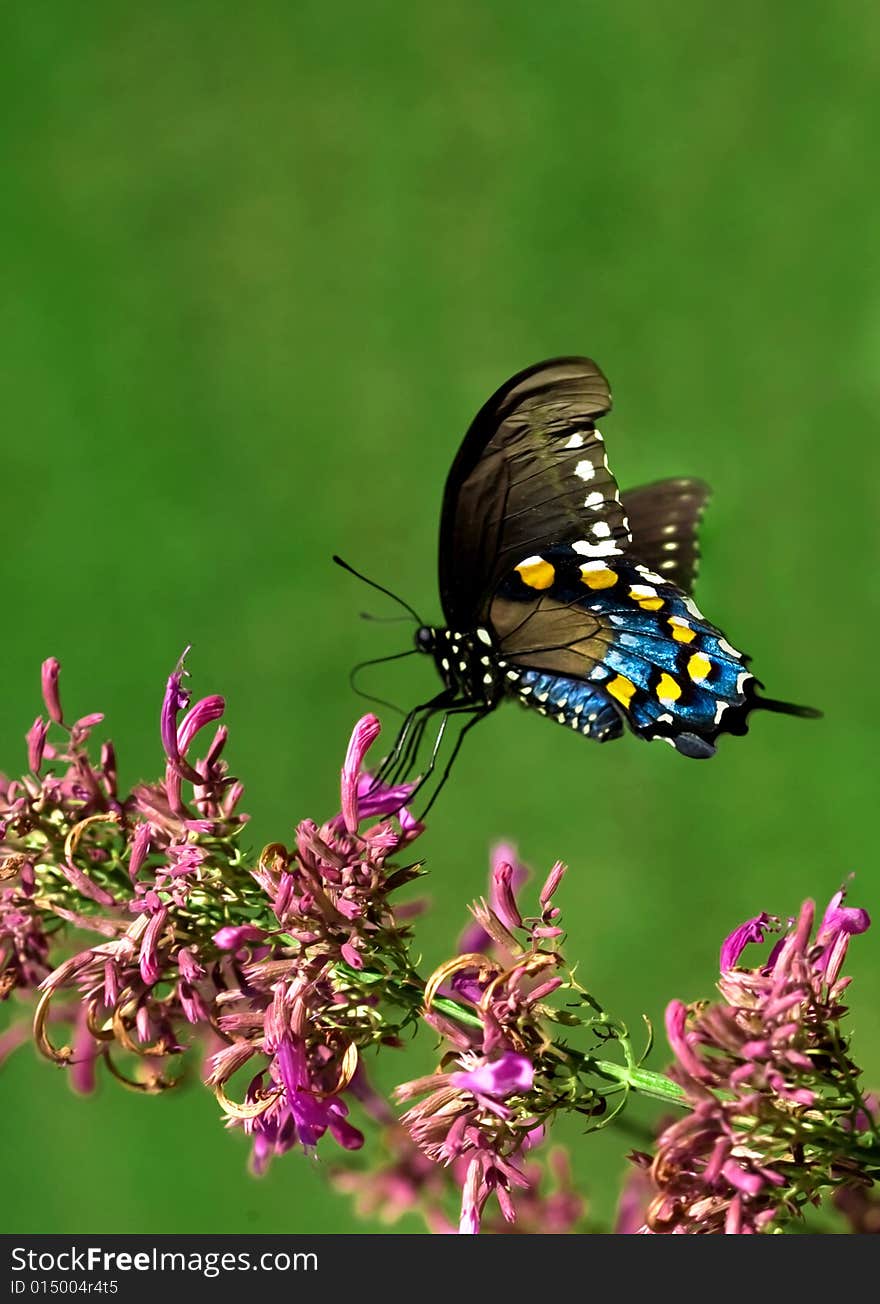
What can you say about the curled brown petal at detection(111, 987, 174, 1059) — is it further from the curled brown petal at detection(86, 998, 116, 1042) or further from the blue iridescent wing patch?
the blue iridescent wing patch

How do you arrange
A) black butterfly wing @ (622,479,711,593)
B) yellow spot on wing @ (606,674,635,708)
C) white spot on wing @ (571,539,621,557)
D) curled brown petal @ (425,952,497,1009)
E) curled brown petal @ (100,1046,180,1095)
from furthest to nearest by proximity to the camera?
black butterfly wing @ (622,479,711,593) < yellow spot on wing @ (606,674,635,708) < white spot on wing @ (571,539,621,557) < curled brown petal @ (100,1046,180,1095) < curled brown petal @ (425,952,497,1009)

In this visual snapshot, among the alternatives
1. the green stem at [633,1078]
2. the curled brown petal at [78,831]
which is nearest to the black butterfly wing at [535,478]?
the curled brown petal at [78,831]

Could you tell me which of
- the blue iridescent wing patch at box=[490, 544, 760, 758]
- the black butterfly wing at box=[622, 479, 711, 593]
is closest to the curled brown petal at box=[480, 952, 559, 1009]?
the blue iridescent wing patch at box=[490, 544, 760, 758]

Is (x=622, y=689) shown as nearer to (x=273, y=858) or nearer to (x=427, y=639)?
(x=427, y=639)

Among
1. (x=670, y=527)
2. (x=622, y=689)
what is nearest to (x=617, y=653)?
(x=622, y=689)

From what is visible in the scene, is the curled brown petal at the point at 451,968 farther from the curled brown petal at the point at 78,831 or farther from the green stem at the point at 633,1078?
the curled brown petal at the point at 78,831
